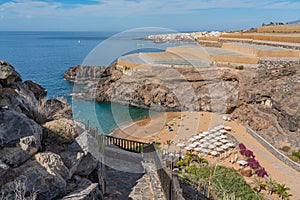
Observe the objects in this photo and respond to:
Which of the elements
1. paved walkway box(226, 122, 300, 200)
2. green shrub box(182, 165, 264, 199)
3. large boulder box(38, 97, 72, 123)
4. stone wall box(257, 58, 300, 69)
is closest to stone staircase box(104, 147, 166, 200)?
green shrub box(182, 165, 264, 199)

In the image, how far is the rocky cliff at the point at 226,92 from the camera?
60.1 ft

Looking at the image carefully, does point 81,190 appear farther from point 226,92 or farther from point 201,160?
point 226,92

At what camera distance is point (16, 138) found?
16.7 ft

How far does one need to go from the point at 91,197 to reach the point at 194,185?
4275mm

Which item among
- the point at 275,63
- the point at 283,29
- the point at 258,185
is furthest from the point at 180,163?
the point at 283,29

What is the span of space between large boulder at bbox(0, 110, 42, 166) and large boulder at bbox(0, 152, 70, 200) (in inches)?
6.6

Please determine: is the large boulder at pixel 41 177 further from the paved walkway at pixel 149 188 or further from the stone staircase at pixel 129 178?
the paved walkway at pixel 149 188

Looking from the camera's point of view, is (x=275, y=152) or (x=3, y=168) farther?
(x=275, y=152)

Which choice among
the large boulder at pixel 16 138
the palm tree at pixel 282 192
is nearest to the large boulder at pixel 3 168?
the large boulder at pixel 16 138

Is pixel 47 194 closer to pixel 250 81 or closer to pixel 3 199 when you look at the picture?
pixel 3 199

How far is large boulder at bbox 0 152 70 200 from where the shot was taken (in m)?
4.55

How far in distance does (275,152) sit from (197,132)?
529cm

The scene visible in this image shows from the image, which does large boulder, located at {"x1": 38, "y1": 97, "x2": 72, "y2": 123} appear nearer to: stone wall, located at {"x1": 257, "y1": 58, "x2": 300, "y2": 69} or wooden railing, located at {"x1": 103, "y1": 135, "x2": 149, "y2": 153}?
wooden railing, located at {"x1": 103, "y1": 135, "x2": 149, "y2": 153}

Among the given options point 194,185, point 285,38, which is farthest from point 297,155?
point 285,38
